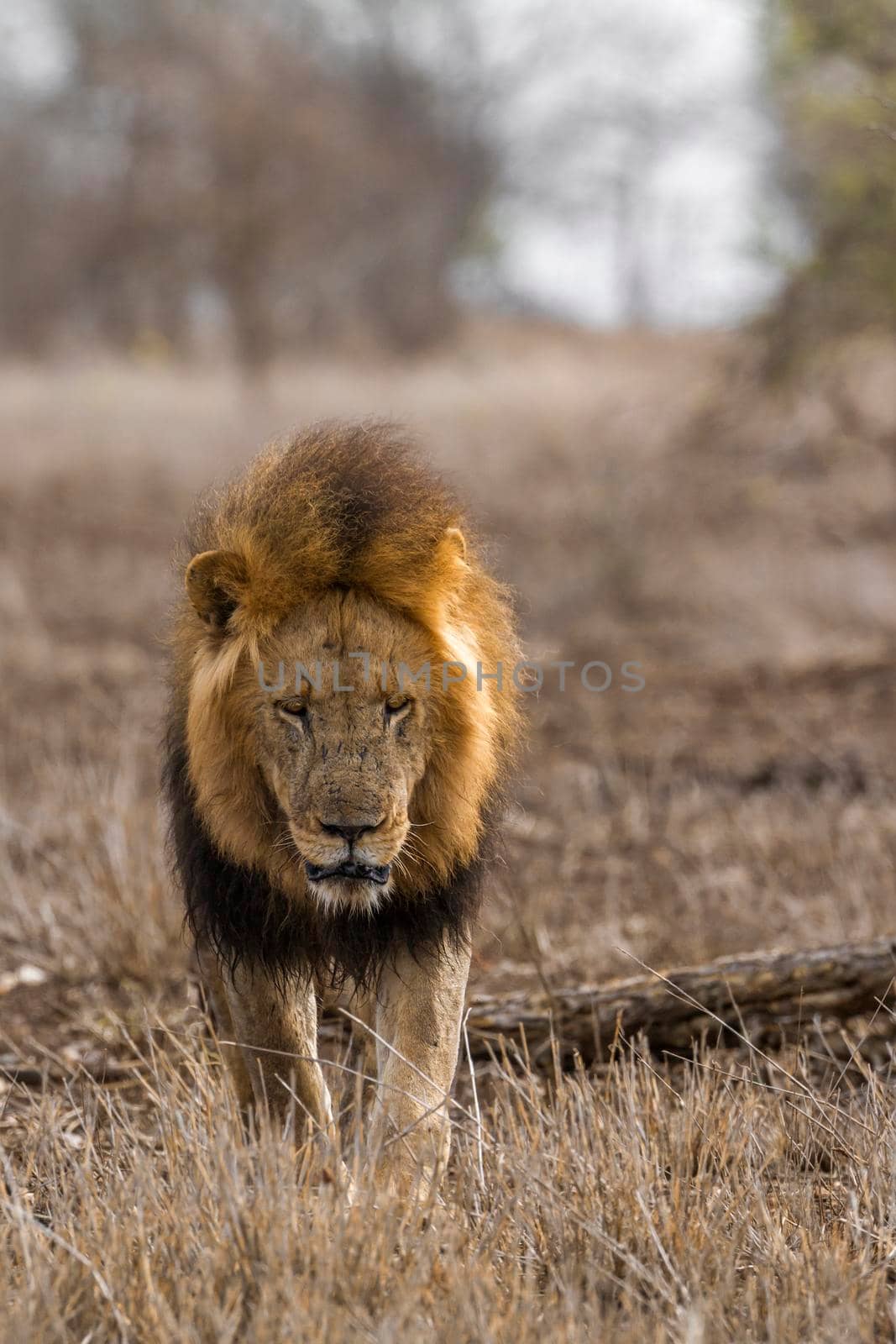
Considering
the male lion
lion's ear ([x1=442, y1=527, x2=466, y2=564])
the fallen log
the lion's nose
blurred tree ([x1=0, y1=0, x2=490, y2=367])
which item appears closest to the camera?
the lion's nose

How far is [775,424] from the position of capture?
62.6 feet

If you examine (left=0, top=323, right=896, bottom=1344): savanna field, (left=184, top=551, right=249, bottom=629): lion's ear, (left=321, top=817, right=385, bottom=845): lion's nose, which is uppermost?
(left=184, top=551, right=249, bottom=629): lion's ear

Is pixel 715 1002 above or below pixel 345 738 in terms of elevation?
below

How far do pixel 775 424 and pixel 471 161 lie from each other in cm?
1876

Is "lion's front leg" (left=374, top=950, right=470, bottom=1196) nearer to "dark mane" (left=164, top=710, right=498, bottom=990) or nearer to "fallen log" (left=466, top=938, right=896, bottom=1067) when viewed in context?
"dark mane" (left=164, top=710, right=498, bottom=990)

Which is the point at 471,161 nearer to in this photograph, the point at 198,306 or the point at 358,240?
the point at 358,240

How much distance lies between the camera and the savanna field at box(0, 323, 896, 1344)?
304 cm

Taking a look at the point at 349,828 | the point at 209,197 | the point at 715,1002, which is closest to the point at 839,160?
the point at 715,1002

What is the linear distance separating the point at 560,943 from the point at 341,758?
2.80m

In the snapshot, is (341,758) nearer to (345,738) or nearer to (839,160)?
(345,738)

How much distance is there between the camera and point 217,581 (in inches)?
142

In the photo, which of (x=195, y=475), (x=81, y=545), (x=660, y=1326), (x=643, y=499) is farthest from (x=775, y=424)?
(x=660, y=1326)

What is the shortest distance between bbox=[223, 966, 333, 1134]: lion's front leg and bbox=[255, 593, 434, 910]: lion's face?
45 cm

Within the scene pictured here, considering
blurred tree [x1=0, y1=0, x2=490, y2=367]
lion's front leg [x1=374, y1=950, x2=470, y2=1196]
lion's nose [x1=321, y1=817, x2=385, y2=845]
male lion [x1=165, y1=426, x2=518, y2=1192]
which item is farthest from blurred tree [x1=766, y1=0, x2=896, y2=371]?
blurred tree [x1=0, y1=0, x2=490, y2=367]
